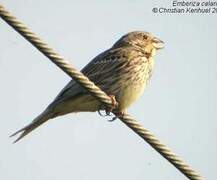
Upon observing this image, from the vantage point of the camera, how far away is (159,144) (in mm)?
6016

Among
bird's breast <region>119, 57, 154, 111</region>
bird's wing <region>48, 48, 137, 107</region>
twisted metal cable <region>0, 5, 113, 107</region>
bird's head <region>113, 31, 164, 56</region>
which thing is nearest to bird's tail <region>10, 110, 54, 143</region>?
bird's wing <region>48, 48, 137, 107</region>

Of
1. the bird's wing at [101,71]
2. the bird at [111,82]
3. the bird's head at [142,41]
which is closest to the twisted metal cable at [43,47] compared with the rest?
the bird at [111,82]

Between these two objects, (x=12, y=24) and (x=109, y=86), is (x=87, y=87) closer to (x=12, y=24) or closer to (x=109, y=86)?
(x=12, y=24)

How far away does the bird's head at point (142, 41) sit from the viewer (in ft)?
30.8

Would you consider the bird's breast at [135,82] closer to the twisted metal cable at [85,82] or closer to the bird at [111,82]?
the bird at [111,82]

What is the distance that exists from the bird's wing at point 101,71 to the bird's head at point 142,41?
1.07 ft

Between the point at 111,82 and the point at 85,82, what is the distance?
262 cm

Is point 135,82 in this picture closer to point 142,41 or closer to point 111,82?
point 111,82

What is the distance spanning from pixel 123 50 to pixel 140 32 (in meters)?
0.70

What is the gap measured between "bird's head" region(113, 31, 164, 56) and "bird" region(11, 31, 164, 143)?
0.04 ft

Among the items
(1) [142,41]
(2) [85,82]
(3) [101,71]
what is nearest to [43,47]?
(2) [85,82]

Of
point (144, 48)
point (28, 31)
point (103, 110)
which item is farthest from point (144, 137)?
point (144, 48)

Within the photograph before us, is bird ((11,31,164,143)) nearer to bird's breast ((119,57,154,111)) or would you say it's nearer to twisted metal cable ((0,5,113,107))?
bird's breast ((119,57,154,111))

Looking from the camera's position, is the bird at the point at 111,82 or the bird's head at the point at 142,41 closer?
the bird at the point at 111,82
